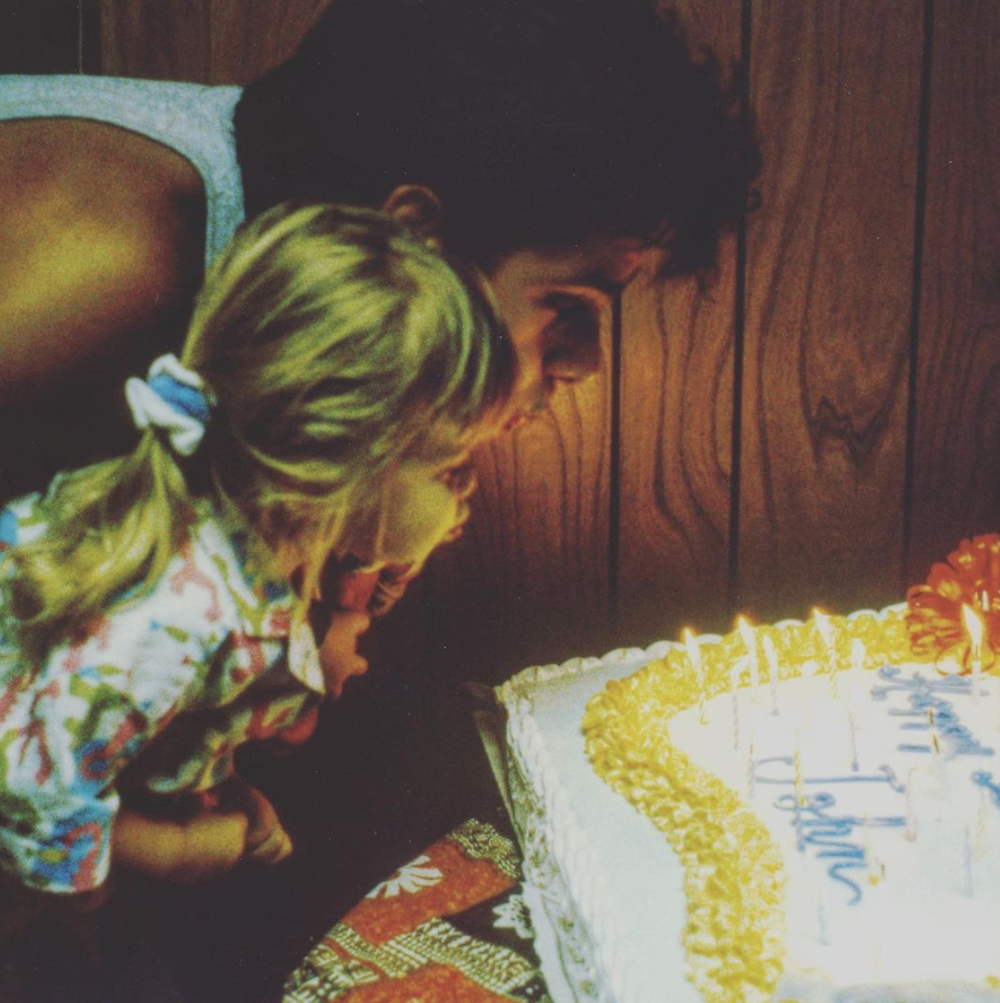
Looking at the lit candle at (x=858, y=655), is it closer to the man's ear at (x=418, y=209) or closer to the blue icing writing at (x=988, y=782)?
the blue icing writing at (x=988, y=782)

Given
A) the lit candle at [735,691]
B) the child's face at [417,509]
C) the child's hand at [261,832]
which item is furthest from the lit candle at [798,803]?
the child's hand at [261,832]

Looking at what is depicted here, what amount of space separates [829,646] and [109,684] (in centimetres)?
83

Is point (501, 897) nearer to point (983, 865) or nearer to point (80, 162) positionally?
point (983, 865)

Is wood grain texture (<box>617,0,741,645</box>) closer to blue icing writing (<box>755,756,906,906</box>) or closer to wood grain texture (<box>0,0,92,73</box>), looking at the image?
blue icing writing (<box>755,756,906,906</box>)

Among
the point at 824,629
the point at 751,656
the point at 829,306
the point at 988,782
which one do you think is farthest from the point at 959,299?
the point at 988,782

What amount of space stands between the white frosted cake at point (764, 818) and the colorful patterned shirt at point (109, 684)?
0.34m

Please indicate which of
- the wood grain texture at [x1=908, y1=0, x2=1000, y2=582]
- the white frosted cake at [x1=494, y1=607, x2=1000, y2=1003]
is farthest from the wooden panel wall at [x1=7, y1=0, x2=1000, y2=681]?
the white frosted cake at [x1=494, y1=607, x2=1000, y2=1003]

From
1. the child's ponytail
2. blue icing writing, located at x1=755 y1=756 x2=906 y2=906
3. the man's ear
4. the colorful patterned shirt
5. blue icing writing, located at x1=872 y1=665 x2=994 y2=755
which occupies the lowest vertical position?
blue icing writing, located at x1=872 y1=665 x2=994 y2=755

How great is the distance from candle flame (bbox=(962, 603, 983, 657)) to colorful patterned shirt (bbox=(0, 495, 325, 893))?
722 mm

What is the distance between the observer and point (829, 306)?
1468 mm

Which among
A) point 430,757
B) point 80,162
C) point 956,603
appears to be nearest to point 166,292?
point 80,162

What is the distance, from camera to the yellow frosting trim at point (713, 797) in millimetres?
698

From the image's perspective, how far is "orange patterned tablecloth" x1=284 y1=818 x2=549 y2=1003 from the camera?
0.94 m

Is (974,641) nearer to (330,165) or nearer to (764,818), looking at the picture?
(764,818)
